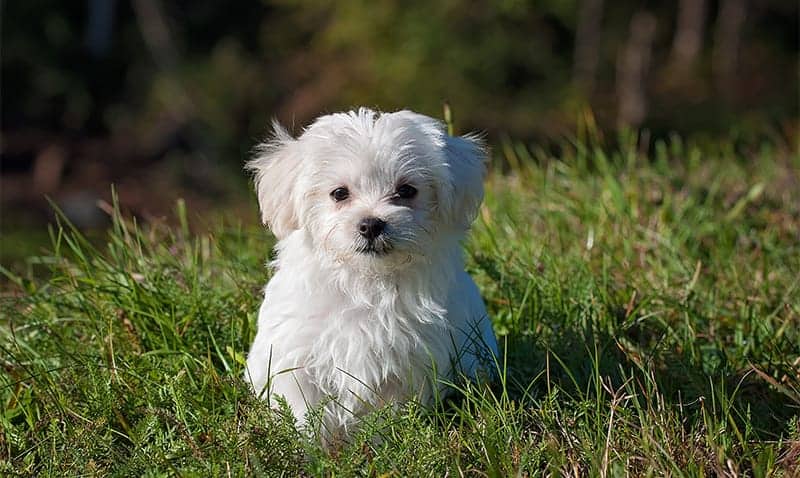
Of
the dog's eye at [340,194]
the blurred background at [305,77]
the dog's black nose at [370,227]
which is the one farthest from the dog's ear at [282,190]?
the blurred background at [305,77]

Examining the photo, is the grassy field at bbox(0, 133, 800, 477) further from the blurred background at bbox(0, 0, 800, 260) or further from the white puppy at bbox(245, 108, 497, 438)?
the blurred background at bbox(0, 0, 800, 260)

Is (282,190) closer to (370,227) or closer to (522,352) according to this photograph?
(370,227)

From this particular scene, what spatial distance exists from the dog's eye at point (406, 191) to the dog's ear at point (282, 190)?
1.18 ft

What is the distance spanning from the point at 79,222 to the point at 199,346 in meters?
7.77

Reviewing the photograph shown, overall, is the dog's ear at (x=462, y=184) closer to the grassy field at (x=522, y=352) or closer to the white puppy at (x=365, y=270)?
the white puppy at (x=365, y=270)

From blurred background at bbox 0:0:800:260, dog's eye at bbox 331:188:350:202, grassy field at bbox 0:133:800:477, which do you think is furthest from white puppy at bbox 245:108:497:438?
blurred background at bbox 0:0:800:260

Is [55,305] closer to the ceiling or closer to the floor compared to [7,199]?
closer to the ceiling

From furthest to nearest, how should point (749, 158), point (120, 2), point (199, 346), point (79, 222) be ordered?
point (120, 2)
point (79, 222)
point (749, 158)
point (199, 346)

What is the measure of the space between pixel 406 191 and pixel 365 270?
32cm

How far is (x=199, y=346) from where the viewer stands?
398 cm

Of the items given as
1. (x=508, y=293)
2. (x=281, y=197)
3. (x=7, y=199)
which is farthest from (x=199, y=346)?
(x=7, y=199)

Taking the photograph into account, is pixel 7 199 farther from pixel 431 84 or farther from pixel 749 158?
pixel 749 158

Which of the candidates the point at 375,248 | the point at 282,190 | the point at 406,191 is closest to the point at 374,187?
the point at 406,191

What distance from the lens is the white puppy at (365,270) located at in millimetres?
3391
